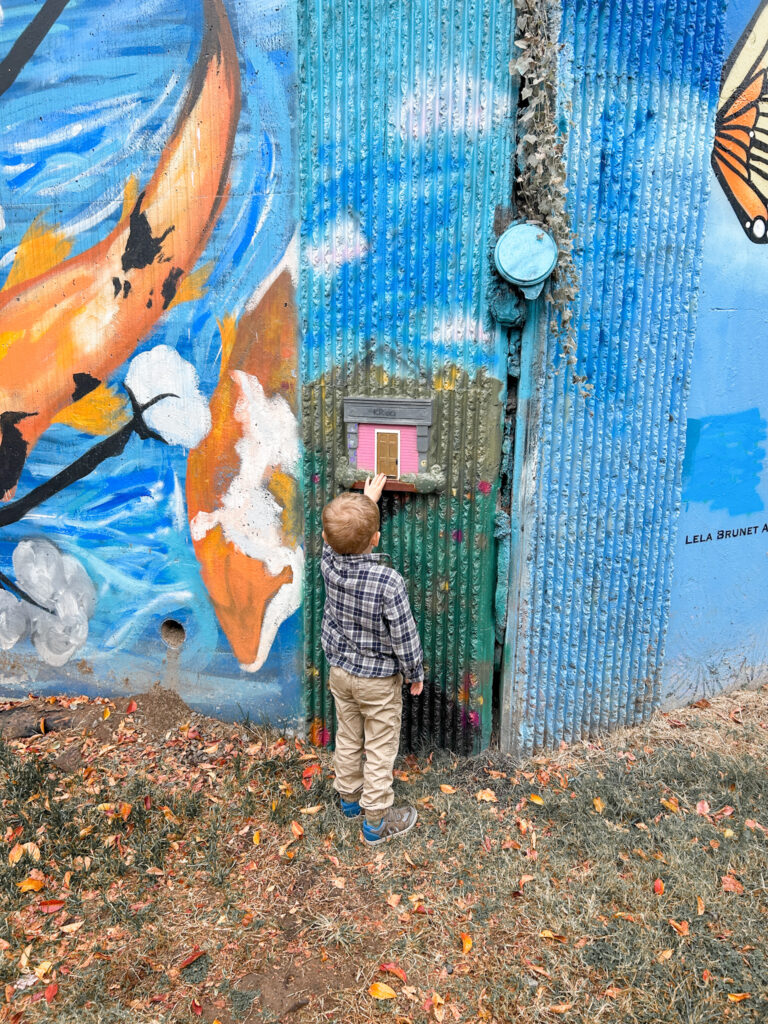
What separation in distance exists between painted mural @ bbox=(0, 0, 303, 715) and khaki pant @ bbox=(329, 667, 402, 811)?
0.72 meters

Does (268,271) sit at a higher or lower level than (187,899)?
higher

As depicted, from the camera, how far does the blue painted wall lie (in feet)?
13.2

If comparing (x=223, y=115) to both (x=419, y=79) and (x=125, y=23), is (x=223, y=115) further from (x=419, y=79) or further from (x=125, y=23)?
(x=419, y=79)

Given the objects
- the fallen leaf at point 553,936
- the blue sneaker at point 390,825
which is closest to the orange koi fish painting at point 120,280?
the blue sneaker at point 390,825

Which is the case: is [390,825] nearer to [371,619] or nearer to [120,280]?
[371,619]

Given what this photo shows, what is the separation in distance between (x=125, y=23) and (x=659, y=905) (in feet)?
16.0

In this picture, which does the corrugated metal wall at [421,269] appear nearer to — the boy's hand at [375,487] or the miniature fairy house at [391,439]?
the miniature fairy house at [391,439]

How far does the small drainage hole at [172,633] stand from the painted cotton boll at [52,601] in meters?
0.49

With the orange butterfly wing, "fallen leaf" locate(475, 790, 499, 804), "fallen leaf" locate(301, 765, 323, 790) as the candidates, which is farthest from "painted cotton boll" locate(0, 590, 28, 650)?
the orange butterfly wing

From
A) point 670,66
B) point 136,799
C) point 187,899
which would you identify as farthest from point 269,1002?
point 670,66

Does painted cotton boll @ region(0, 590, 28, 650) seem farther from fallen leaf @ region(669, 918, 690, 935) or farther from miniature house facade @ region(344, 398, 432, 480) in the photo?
fallen leaf @ region(669, 918, 690, 935)

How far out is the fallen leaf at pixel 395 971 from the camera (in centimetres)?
264

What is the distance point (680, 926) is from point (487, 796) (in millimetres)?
1042

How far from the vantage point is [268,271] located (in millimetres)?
3713
